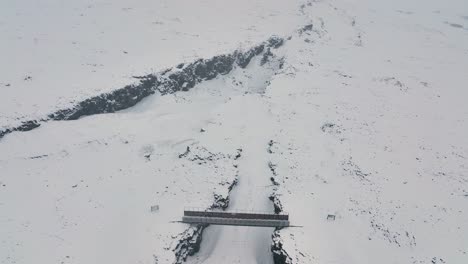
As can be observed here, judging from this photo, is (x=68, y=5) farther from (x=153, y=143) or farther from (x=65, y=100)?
(x=153, y=143)

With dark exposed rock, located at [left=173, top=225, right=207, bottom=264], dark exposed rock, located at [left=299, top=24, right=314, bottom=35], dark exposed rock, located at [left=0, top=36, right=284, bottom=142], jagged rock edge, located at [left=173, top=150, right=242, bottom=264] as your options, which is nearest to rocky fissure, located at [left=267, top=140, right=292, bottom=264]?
jagged rock edge, located at [left=173, top=150, right=242, bottom=264]

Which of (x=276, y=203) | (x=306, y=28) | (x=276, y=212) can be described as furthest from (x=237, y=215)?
(x=306, y=28)

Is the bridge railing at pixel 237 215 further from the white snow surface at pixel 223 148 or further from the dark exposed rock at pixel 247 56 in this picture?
the dark exposed rock at pixel 247 56

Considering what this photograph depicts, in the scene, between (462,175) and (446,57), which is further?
(446,57)

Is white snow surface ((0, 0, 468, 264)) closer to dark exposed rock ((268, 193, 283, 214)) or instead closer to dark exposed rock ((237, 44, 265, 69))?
dark exposed rock ((268, 193, 283, 214))

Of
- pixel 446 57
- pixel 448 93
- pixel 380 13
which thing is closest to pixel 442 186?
pixel 448 93

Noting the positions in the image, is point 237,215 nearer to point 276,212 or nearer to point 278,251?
point 276,212

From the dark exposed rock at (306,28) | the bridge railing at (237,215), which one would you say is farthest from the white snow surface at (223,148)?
the dark exposed rock at (306,28)
